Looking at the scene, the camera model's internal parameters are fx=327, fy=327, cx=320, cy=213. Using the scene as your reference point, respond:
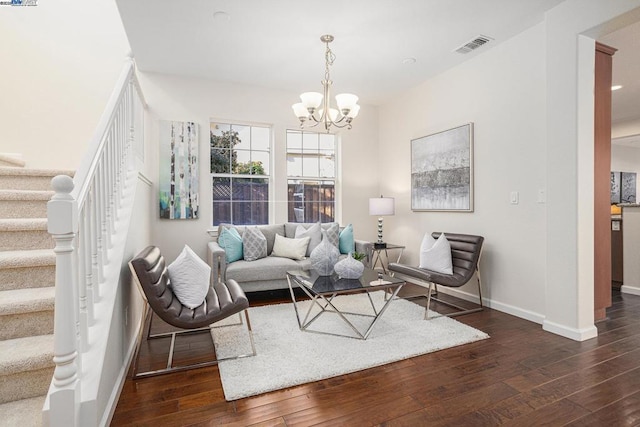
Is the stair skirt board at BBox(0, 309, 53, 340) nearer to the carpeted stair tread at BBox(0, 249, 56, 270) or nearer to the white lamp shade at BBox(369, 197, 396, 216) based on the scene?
the carpeted stair tread at BBox(0, 249, 56, 270)

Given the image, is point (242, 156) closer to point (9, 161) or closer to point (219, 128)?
point (219, 128)

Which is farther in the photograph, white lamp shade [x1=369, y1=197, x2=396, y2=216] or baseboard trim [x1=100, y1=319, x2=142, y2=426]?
white lamp shade [x1=369, y1=197, x2=396, y2=216]

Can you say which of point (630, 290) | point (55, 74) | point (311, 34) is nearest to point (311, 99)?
point (311, 34)

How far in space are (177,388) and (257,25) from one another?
316 centimetres

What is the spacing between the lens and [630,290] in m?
4.22

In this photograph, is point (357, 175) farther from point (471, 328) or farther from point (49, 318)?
point (49, 318)

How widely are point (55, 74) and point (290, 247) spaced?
342 cm

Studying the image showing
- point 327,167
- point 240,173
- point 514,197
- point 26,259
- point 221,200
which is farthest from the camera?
point 327,167

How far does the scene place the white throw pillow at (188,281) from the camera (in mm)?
2428

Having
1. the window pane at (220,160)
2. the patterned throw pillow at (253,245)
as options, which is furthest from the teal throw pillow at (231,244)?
the window pane at (220,160)

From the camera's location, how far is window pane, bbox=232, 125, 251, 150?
4.86 metres

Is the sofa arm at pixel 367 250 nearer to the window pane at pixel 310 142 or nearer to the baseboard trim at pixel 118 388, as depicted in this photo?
the window pane at pixel 310 142

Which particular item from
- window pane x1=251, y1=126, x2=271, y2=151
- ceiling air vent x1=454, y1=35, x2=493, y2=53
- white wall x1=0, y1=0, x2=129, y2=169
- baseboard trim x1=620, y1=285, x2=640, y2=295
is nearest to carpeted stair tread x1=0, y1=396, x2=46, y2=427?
white wall x1=0, y1=0, x2=129, y2=169

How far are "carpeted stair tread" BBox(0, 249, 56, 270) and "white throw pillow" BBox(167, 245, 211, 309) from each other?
0.73 m
